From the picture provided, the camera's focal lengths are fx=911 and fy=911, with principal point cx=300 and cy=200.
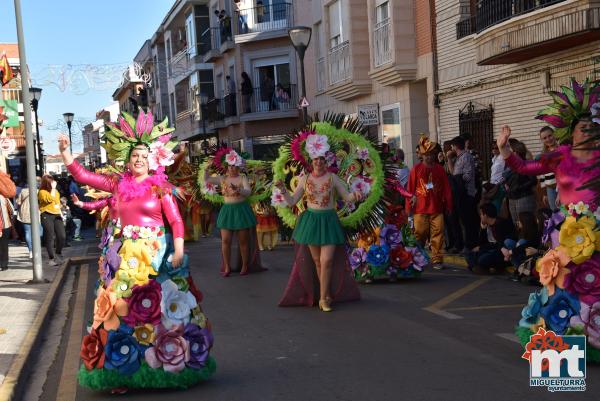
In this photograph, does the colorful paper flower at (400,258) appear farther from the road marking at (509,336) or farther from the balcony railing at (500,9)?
the balcony railing at (500,9)

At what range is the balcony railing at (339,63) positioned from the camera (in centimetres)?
2766

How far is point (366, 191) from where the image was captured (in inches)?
439

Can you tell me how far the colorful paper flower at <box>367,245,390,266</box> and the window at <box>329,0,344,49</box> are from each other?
55.1 ft

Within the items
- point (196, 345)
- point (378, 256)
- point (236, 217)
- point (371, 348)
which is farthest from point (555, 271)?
point (236, 217)

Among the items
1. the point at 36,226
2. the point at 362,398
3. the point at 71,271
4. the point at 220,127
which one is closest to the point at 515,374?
the point at 362,398

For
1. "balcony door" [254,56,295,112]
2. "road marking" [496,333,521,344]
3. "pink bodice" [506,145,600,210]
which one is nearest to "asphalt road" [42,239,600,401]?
"road marking" [496,333,521,344]

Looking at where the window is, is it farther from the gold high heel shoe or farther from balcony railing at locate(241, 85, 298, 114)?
the gold high heel shoe

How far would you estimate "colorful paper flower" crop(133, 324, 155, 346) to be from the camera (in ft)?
21.5

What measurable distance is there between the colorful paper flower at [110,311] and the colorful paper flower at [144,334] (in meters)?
0.15

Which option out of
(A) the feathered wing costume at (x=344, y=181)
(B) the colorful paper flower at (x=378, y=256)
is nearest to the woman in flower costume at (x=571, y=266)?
(A) the feathered wing costume at (x=344, y=181)

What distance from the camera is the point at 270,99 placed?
133 ft

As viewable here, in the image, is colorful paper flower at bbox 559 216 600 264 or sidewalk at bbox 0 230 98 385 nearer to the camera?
colorful paper flower at bbox 559 216 600 264

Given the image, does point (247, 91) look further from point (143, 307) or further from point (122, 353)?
point (122, 353)

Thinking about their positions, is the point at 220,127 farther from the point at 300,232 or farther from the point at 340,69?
the point at 300,232
